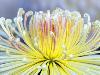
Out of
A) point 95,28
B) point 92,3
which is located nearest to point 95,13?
point 92,3

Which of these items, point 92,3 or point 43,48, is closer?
point 43,48

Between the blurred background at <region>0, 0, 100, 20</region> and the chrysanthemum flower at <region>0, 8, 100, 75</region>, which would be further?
the blurred background at <region>0, 0, 100, 20</region>

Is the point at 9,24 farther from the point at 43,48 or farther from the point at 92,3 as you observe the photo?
the point at 92,3

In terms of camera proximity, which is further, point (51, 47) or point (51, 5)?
point (51, 5)

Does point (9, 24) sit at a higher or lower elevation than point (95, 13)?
lower

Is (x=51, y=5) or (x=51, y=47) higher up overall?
(x=51, y=5)
